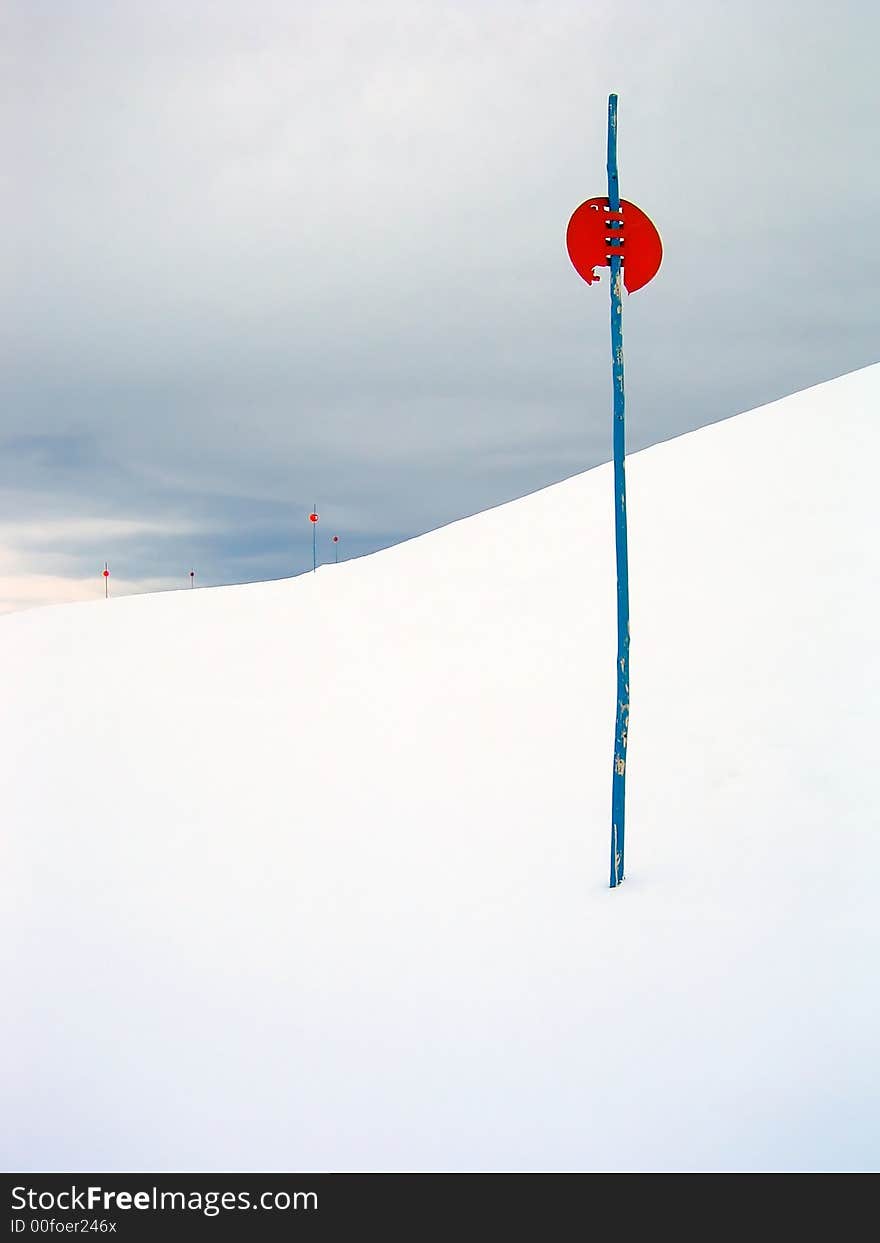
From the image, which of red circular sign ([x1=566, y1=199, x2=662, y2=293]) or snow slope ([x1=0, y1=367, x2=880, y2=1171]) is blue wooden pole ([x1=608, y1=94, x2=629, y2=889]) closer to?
red circular sign ([x1=566, y1=199, x2=662, y2=293])

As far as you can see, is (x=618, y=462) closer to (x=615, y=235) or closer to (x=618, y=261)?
(x=618, y=261)

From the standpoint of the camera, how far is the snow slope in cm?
317

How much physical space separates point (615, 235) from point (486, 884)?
2.98 meters

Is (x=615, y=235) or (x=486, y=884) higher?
(x=615, y=235)

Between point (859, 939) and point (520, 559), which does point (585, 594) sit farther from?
point (859, 939)

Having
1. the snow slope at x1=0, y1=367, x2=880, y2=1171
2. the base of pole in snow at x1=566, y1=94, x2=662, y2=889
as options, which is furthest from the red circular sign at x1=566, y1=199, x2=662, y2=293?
the snow slope at x1=0, y1=367, x2=880, y2=1171

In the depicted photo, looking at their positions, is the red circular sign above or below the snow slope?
above

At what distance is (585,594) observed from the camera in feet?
30.7

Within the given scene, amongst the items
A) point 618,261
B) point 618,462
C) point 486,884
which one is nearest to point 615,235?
point 618,261

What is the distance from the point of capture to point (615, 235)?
14.7ft

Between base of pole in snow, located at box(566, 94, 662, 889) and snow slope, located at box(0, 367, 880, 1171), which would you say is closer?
snow slope, located at box(0, 367, 880, 1171)

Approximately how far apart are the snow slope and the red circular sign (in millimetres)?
2580
